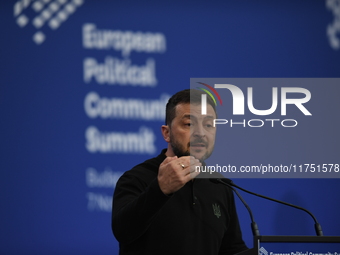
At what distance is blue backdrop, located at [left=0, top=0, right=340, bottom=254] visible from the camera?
341 centimetres

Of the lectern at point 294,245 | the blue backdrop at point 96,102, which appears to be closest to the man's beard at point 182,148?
the lectern at point 294,245

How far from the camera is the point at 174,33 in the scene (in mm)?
3658

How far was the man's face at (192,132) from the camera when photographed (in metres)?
2.05

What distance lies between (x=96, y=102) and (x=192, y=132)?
5.06 ft

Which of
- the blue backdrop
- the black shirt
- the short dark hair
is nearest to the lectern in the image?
the black shirt

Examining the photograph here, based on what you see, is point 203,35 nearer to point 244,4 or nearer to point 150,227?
point 244,4

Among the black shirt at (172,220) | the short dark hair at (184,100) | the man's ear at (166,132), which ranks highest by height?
the short dark hair at (184,100)

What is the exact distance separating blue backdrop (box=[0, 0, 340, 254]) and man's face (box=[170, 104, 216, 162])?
4.58 ft

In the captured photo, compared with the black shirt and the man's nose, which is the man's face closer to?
the man's nose

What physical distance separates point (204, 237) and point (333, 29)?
2327 mm

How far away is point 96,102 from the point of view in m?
3.48

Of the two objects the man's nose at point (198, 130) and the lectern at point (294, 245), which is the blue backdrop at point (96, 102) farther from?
the lectern at point (294, 245)

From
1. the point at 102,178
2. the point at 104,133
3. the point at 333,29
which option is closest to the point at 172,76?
the point at 104,133

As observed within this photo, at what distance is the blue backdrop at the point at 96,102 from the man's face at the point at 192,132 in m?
1.39
